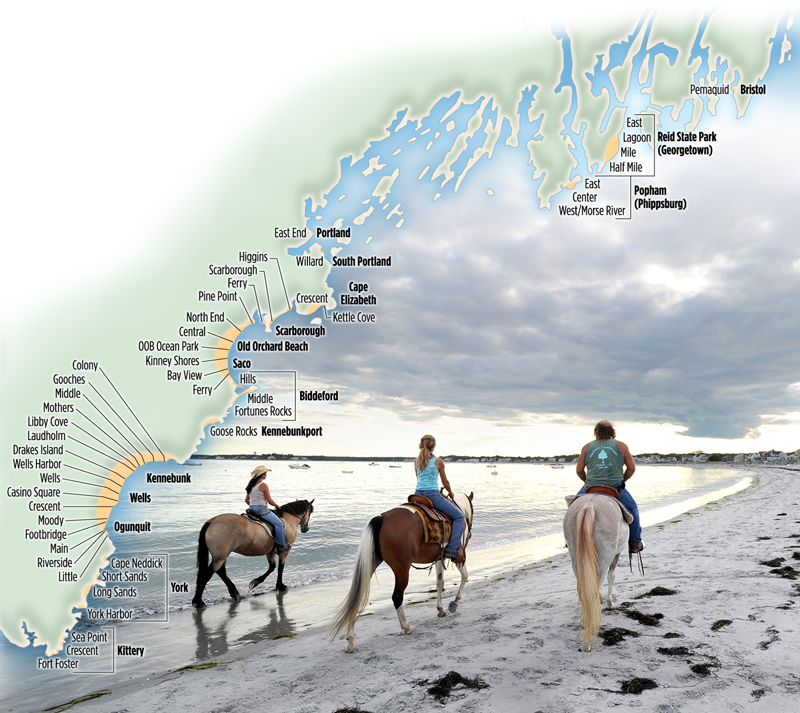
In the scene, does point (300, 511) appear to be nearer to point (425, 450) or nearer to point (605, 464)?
point (425, 450)

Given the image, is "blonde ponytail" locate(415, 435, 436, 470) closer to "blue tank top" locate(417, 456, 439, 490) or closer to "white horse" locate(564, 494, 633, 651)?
"blue tank top" locate(417, 456, 439, 490)

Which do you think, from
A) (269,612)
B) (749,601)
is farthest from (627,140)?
(269,612)

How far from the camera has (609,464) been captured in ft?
18.7

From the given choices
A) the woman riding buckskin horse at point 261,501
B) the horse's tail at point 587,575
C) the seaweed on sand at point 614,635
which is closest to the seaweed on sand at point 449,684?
the horse's tail at point 587,575

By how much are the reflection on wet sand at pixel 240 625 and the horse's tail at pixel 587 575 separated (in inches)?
173

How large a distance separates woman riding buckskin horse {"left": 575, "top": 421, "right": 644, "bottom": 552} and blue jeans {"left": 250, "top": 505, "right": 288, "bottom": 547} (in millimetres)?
6525

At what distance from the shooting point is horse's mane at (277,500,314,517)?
33.9ft

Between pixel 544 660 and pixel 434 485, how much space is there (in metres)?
2.60

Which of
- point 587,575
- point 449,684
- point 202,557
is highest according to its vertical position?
point 587,575

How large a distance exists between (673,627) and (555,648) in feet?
4.58

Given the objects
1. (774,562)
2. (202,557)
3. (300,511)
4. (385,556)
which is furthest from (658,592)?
(202,557)

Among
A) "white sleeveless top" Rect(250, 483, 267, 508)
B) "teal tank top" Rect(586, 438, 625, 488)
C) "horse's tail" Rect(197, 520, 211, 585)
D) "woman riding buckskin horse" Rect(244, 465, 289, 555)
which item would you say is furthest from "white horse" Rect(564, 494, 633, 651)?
"horse's tail" Rect(197, 520, 211, 585)

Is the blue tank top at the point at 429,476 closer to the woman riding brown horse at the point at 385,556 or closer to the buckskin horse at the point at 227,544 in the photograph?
the woman riding brown horse at the point at 385,556

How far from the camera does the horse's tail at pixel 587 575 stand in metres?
4.67
